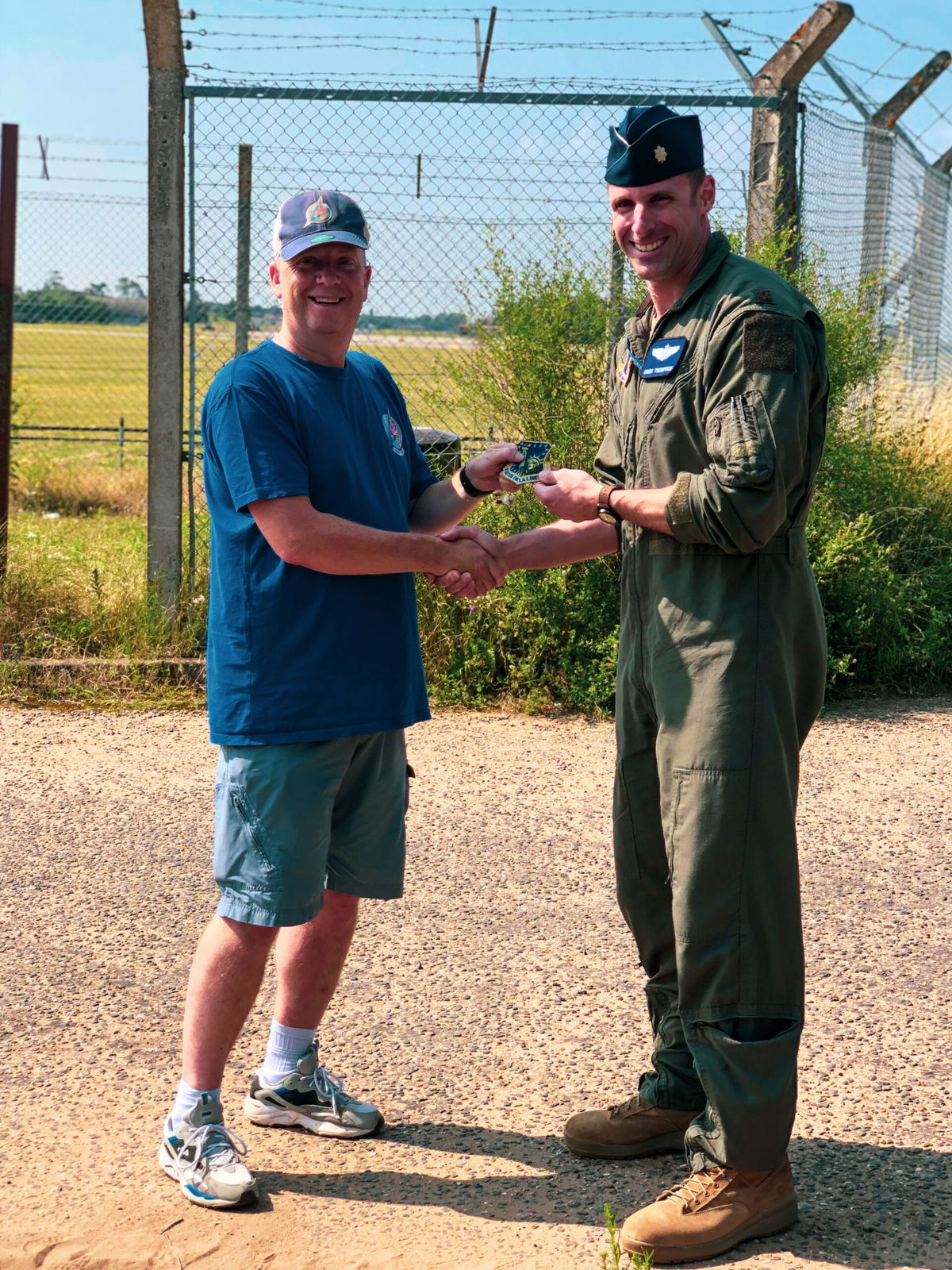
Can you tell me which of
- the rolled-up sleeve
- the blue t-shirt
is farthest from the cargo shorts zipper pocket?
the rolled-up sleeve

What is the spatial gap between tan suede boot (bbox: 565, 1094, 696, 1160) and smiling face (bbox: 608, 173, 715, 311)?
1899 mm

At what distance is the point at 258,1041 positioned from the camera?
3713 millimetres

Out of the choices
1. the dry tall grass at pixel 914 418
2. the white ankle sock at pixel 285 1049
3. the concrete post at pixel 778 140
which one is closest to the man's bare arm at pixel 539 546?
the white ankle sock at pixel 285 1049

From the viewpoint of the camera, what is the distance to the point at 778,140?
7457 millimetres

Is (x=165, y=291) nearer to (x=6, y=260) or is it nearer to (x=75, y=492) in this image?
(x=6, y=260)

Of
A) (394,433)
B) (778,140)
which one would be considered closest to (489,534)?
(394,433)

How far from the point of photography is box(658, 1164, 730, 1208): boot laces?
284 centimetres

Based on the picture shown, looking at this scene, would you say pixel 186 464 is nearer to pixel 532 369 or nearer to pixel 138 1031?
pixel 532 369

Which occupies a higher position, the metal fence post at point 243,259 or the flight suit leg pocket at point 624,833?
the metal fence post at point 243,259

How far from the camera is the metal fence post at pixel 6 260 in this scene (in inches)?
301

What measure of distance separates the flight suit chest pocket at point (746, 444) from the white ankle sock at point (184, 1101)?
177cm

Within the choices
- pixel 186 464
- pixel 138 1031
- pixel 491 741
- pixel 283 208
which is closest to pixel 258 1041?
pixel 138 1031

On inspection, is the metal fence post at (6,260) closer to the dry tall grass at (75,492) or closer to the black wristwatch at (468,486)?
the black wristwatch at (468,486)

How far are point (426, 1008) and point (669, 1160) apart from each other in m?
0.92
